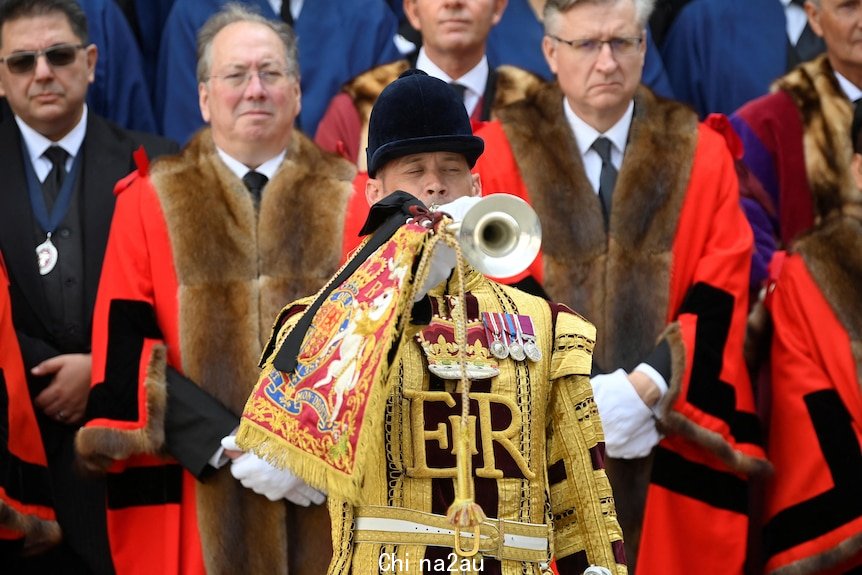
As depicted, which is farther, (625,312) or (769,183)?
(769,183)

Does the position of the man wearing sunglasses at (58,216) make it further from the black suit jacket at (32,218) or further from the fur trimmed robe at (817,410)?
the fur trimmed robe at (817,410)

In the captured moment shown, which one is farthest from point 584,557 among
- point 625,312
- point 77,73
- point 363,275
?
point 77,73

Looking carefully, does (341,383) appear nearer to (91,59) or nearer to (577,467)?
(577,467)

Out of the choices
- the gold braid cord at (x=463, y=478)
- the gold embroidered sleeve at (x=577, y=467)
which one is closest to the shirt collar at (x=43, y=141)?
the gold embroidered sleeve at (x=577, y=467)

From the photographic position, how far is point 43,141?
664 cm

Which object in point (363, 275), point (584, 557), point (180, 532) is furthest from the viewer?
point (180, 532)

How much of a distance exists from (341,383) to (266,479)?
226cm

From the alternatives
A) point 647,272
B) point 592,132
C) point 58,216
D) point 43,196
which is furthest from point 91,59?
point 647,272

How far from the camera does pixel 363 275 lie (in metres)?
3.58

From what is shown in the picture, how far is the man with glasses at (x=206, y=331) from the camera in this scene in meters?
5.73

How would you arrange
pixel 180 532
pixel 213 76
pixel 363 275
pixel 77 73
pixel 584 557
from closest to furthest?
pixel 363 275 < pixel 584 557 < pixel 180 532 < pixel 213 76 < pixel 77 73

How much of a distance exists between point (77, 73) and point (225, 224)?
124 centimetres

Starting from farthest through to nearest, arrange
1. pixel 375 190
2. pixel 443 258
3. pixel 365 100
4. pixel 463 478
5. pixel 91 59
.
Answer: pixel 365 100
pixel 91 59
pixel 375 190
pixel 463 478
pixel 443 258

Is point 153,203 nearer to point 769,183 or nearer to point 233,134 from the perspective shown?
point 233,134
